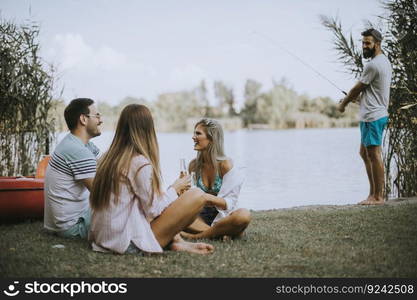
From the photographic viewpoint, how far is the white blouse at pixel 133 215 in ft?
8.68

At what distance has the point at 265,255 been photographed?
2.84 metres

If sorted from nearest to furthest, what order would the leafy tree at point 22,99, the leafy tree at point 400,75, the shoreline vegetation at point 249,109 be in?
the leafy tree at point 400,75 < the leafy tree at point 22,99 < the shoreline vegetation at point 249,109

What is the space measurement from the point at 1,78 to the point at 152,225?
11.0 ft

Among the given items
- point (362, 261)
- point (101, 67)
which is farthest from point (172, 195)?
point (101, 67)

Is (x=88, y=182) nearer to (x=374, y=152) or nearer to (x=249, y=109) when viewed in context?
(x=374, y=152)

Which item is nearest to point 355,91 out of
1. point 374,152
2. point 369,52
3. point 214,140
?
point 369,52

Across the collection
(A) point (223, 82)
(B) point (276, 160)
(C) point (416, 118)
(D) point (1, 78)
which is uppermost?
(A) point (223, 82)

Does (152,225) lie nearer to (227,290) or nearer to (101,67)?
(227,290)

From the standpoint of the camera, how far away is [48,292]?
2330mm

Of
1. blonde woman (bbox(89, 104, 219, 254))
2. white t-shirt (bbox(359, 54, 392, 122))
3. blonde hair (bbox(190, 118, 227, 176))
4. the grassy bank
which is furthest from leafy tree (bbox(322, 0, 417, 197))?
blonde woman (bbox(89, 104, 219, 254))

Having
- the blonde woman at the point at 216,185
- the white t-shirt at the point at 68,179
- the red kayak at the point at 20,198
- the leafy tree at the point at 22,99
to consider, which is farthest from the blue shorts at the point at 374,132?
the leafy tree at the point at 22,99

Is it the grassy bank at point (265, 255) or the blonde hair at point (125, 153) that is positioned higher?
the blonde hair at point (125, 153)

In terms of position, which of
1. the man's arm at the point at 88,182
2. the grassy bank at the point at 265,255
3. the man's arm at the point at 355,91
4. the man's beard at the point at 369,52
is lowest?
the grassy bank at the point at 265,255

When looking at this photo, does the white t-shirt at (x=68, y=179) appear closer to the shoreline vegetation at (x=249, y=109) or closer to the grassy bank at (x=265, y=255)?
the grassy bank at (x=265, y=255)
